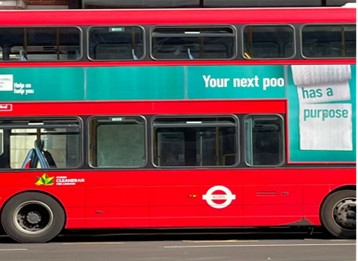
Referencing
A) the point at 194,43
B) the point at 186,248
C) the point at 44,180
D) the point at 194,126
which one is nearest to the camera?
the point at 186,248

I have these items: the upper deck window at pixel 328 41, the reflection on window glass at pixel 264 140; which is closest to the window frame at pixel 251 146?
the reflection on window glass at pixel 264 140

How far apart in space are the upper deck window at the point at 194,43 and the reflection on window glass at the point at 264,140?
1228mm

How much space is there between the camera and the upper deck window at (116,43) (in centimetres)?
1217

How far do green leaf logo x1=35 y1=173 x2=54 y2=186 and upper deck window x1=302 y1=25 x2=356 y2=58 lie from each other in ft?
15.7

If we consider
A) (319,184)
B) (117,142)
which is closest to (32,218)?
(117,142)

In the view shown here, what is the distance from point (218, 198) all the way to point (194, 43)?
8.70 feet

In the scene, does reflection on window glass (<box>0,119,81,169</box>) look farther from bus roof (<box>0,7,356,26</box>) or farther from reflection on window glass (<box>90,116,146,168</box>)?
bus roof (<box>0,7,356,26</box>)

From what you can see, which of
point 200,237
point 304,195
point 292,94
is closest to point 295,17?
point 292,94

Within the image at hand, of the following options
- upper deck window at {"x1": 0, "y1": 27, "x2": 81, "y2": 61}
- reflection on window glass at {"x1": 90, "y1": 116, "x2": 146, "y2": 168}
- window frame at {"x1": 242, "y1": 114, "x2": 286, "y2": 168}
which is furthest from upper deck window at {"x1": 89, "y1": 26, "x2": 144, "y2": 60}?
window frame at {"x1": 242, "y1": 114, "x2": 286, "y2": 168}

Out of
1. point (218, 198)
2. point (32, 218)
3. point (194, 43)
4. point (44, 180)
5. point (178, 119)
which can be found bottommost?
point (32, 218)

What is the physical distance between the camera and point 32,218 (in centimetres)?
1209

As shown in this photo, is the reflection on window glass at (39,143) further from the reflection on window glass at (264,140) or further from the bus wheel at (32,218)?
the reflection on window glass at (264,140)

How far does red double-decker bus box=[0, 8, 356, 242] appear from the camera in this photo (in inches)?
474

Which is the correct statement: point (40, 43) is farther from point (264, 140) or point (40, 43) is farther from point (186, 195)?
point (264, 140)
